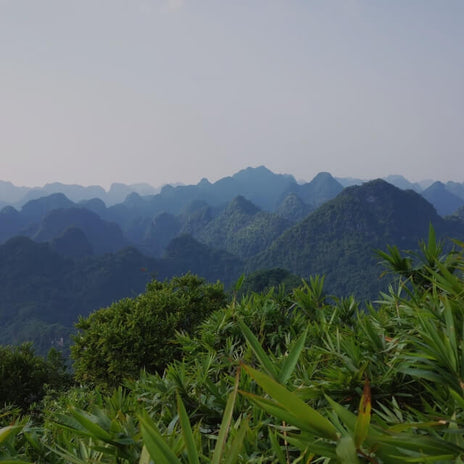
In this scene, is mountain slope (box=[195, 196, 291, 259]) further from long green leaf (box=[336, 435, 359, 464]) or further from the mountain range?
long green leaf (box=[336, 435, 359, 464])

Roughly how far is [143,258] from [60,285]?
23.2 metres

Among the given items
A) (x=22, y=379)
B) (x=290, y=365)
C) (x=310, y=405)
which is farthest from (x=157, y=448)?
(x=22, y=379)

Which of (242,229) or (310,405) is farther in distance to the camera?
(242,229)

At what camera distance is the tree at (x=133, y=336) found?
6723mm

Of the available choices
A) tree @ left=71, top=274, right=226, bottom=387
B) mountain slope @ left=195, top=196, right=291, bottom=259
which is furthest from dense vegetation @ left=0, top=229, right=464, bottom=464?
mountain slope @ left=195, top=196, right=291, bottom=259

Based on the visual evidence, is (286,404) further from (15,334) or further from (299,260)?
(299,260)

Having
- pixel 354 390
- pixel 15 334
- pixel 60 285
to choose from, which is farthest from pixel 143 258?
pixel 354 390

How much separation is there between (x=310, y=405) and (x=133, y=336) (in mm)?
5605

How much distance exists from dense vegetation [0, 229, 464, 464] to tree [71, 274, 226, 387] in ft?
11.7

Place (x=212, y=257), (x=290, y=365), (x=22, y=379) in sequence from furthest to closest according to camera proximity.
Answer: (x=212, y=257), (x=22, y=379), (x=290, y=365)

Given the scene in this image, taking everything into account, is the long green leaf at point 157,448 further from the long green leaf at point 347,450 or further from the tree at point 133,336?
the tree at point 133,336

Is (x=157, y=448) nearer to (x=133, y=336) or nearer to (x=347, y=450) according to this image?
(x=347, y=450)

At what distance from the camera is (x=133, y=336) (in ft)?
22.2

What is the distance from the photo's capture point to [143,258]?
4070 inches
